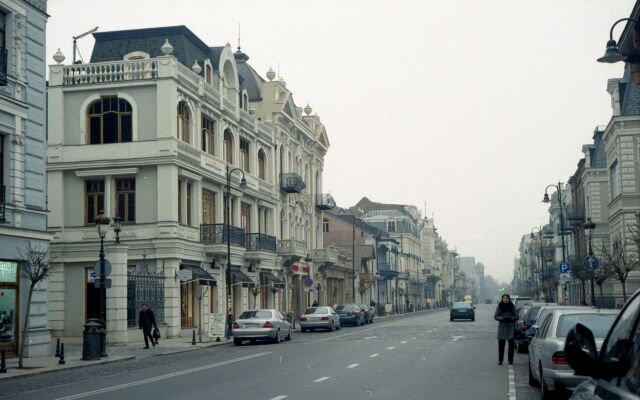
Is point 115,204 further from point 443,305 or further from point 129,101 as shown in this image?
point 443,305

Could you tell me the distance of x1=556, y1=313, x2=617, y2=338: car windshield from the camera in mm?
13227

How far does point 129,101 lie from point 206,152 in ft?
18.4

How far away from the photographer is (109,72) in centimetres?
3969

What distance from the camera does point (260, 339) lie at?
1367 inches

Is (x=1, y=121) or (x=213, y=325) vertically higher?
(x=1, y=121)

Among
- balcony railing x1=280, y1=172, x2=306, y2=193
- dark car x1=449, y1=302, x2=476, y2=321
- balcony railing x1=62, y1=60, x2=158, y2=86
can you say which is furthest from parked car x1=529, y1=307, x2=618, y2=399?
dark car x1=449, y1=302, x2=476, y2=321

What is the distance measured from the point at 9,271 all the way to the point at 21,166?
3.22m

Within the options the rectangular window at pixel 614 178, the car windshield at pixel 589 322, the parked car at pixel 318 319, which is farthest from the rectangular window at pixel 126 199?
the car windshield at pixel 589 322

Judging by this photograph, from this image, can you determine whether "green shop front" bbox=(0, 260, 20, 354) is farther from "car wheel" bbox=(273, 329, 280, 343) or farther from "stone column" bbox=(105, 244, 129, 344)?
"car wheel" bbox=(273, 329, 280, 343)

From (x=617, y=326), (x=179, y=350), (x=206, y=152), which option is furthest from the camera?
(x=206, y=152)

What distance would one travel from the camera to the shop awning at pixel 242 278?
46.1 metres

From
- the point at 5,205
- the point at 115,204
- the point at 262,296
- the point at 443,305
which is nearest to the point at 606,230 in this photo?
the point at 262,296

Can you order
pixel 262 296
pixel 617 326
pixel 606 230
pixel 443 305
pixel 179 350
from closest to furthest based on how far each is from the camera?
pixel 617 326, pixel 179 350, pixel 262 296, pixel 606 230, pixel 443 305

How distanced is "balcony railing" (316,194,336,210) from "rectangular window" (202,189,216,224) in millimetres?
24936
